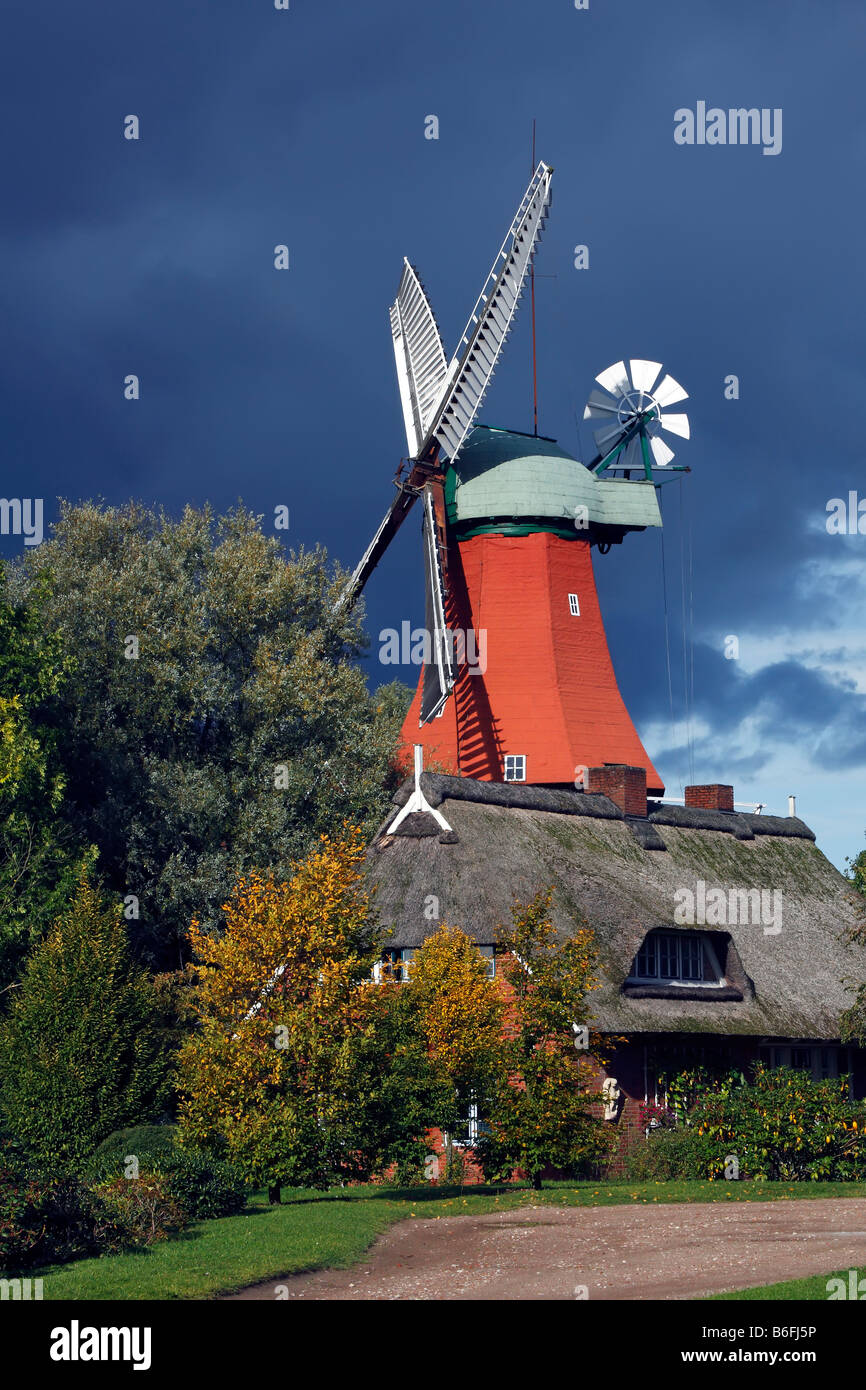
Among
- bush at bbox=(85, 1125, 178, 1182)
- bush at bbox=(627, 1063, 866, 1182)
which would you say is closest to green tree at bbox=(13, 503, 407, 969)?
bush at bbox=(85, 1125, 178, 1182)

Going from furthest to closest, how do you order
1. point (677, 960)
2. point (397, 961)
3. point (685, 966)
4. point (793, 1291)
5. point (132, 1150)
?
point (685, 966), point (677, 960), point (397, 961), point (132, 1150), point (793, 1291)

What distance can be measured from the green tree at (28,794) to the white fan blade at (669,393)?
76.6ft

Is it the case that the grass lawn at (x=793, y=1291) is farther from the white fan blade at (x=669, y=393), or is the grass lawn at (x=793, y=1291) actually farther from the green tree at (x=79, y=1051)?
the white fan blade at (x=669, y=393)

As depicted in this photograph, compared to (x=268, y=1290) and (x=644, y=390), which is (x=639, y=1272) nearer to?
(x=268, y=1290)

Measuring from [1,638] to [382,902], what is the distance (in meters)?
11.5

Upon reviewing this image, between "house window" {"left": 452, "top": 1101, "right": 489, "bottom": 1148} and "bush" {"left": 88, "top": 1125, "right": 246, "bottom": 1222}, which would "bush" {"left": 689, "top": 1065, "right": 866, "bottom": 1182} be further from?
"bush" {"left": 88, "top": 1125, "right": 246, "bottom": 1222}

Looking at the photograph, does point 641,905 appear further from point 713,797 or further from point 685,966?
point 713,797

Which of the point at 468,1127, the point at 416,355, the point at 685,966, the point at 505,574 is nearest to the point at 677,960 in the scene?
the point at 685,966

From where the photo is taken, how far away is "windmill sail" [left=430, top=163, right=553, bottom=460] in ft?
149

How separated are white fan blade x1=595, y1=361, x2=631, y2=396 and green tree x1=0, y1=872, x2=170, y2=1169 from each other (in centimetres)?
3046

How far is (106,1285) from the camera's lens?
15344 millimetres

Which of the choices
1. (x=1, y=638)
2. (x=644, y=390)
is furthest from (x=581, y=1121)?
(x=644, y=390)

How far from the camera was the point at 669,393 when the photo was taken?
5084 cm

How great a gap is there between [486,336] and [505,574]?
743cm
